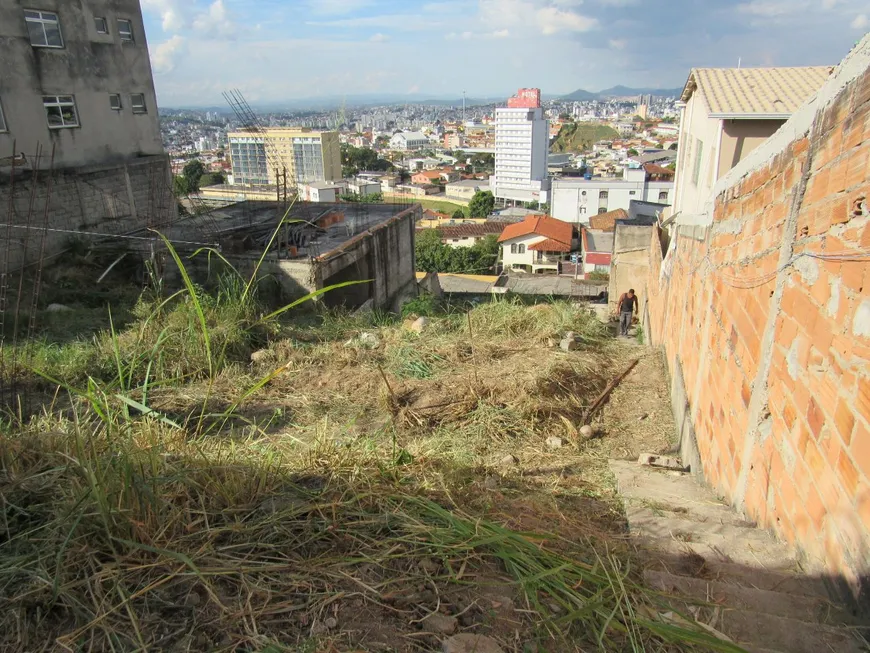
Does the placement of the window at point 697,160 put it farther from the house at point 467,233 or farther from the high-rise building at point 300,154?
the house at point 467,233

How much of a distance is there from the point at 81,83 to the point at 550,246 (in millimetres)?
27198

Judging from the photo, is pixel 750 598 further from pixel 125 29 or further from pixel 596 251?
pixel 596 251

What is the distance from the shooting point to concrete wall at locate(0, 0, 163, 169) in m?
11.1

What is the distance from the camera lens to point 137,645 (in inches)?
62.9

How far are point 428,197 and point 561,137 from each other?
265ft

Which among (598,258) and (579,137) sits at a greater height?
(579,137)

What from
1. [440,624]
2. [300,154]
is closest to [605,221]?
[300,154]

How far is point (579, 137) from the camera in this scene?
13962 centimetres

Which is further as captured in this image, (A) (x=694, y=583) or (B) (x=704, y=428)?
(B) (x=704, y=428)

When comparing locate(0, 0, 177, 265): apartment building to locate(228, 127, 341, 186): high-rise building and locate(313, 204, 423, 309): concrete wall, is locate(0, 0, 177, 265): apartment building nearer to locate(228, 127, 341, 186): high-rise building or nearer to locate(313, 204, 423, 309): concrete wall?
locate(313, 204, 423, 309): concrete wall

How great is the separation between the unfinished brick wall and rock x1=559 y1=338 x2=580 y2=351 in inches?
102

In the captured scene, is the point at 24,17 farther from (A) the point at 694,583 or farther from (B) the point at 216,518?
(A) the point at 694,583

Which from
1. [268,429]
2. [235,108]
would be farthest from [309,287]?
[268,429]

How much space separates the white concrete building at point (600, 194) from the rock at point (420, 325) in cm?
4243
